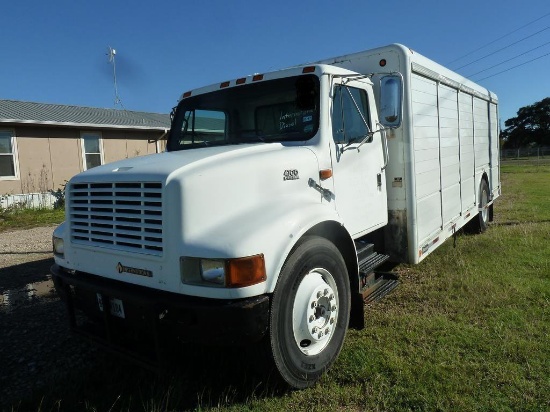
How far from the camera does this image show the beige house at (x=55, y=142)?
13734mm

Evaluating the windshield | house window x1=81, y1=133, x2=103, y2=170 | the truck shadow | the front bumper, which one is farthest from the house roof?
the front bumper

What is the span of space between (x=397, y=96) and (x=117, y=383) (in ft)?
10.3

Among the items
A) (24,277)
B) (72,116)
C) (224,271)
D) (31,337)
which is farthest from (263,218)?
(72,116)

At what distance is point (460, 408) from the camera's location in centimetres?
271

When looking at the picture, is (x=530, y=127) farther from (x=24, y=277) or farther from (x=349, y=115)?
(x=24, y=277)

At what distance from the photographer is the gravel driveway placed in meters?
3.33

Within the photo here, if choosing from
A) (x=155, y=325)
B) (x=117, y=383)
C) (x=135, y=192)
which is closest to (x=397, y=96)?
(x=135, y=192)

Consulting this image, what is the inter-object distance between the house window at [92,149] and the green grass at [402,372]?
13.6 meters

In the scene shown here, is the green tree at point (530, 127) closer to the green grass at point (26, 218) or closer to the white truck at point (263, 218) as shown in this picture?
the green grass at point (26, 218)

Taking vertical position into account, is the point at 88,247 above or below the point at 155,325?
above

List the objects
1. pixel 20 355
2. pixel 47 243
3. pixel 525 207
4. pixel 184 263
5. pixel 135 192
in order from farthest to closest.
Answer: pixel 525 207 → pixel 47 243 → pixel 20 355 → pixel 135 192 → pixel 184 263

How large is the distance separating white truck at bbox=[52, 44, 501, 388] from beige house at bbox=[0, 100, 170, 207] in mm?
9907

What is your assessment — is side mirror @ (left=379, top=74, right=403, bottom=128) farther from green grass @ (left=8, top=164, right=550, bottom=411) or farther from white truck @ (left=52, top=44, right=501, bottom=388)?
green grass @ (left=8, top=164, right=550, bottom=411)

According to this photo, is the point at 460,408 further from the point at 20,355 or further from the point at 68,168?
the point at 68,168
